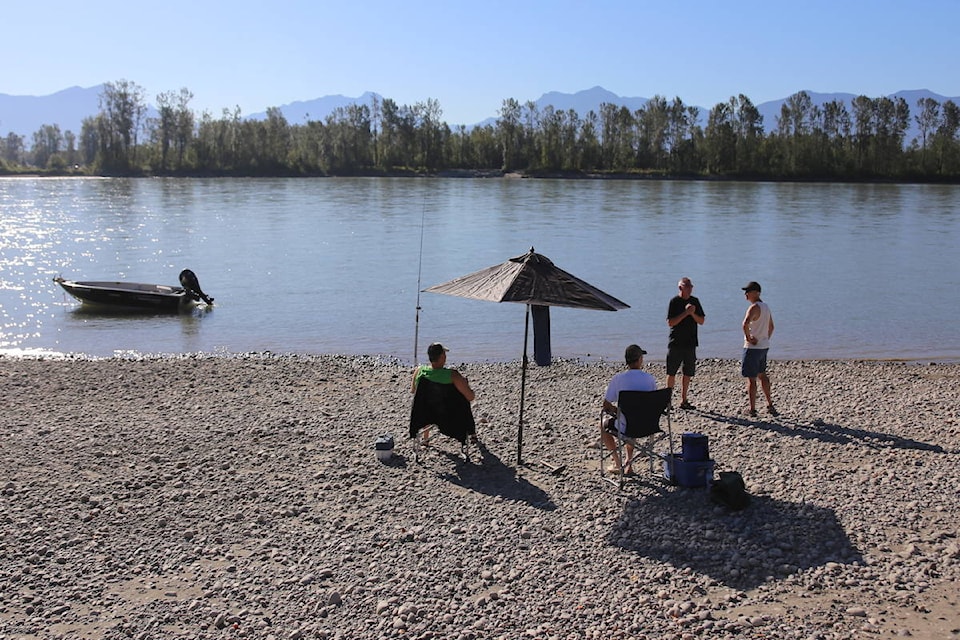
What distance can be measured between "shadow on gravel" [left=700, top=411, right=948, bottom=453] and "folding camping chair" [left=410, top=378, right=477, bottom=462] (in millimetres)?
3710

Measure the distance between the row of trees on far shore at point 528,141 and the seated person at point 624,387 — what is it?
427 feet

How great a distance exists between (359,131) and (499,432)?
144775 mm

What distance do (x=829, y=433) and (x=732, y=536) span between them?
3827 millimetres

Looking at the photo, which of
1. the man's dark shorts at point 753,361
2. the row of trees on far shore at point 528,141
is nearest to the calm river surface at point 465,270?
the man's dark shorts at point 753,361

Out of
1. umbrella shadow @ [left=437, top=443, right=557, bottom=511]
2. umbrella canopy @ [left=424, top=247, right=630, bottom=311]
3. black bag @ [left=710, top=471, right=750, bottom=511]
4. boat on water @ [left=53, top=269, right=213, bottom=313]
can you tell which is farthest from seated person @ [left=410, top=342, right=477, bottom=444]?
boat on water @ [left=53, top=269, right=213, bottom=313]

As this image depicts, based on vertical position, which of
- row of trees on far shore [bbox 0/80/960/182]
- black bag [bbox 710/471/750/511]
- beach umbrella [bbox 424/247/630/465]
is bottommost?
black bag [bbox 710/471/750/511]

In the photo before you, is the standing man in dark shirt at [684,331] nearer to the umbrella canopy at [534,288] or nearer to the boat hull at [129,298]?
the umbrella canopy at [534,288]

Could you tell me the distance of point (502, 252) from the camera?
1531 inches

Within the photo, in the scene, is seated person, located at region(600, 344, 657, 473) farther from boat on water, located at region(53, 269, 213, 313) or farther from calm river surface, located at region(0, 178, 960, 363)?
boat on water, located at region(53, 269, 213, 313)

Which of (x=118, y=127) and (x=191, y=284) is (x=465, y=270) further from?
(x=118, y=127)

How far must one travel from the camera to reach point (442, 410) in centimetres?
913

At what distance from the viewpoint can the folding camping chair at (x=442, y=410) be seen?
359 inches

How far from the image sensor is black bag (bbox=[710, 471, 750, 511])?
7582 mm

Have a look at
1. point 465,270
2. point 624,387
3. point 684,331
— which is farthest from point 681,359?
point 465,270
